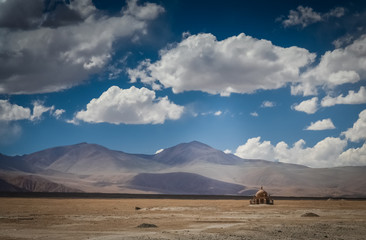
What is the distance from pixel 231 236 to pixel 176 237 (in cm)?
299

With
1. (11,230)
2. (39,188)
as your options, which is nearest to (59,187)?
(39,188)

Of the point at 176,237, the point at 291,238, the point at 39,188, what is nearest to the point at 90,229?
the point at 176,237

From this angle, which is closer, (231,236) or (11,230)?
(231,236)

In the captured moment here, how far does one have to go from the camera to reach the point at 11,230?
25.4 metres

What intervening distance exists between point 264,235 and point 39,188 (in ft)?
583

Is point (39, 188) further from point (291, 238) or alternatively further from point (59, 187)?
point (291, 238)

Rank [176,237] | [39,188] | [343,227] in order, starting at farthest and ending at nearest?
[39,188], [343,227], [176,237]

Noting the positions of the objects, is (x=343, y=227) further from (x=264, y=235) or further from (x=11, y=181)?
(x=11, y=181)

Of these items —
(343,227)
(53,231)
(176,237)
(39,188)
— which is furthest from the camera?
(39,188)

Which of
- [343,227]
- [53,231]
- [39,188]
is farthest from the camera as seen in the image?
[39,188]

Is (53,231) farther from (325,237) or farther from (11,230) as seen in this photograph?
(325,237)

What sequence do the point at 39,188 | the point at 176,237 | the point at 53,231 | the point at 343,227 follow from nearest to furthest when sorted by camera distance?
the point at 176,237 → the point at 53,231 → the point at 343,227 → the point at 39,188

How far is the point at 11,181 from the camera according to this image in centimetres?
18550

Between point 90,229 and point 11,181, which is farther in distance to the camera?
point 11,181
